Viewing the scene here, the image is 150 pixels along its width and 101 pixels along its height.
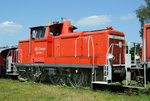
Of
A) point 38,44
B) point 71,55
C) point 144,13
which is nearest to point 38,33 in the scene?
point 38,44

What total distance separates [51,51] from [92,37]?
313cm

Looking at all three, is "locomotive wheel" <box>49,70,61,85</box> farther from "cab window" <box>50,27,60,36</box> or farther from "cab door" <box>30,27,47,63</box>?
"cab window" <box>50,27,60,36</box>

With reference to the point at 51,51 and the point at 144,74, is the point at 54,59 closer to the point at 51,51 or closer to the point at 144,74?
the point at 51,51

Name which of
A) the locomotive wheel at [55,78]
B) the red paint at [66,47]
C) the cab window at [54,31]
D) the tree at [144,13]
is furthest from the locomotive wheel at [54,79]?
the tree at [144,13]

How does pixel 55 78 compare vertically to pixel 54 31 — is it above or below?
below

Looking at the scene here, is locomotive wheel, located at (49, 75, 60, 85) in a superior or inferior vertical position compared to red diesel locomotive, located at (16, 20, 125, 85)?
inferior

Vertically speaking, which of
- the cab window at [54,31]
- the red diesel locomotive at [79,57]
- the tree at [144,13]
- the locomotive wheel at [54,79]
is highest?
the tree at [144,13]

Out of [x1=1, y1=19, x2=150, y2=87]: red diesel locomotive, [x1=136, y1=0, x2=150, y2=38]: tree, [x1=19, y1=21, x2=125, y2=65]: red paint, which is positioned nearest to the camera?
[x1=1, y1=19, x2=150, y2=87]: red diesel locomotive

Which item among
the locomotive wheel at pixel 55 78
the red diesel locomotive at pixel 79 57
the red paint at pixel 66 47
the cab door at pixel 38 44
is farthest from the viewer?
the cab door at pixel 38 44

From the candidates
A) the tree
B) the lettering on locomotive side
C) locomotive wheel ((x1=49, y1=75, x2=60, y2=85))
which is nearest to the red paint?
the lettering on locomotive side

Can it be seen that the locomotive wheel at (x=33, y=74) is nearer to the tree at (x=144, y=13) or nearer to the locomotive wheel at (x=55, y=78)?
the locomotive wheel at (x=55, y=78)

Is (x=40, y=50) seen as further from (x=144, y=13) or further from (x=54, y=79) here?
(x=144, y=13)

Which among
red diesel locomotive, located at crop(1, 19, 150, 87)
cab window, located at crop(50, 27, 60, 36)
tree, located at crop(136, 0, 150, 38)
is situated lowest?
red diesel locomotive, located at crop(1, 19, 150, 87)

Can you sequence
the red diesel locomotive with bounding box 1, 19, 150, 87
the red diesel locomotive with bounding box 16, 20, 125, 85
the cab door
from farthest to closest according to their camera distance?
the cab door, the red diesel locomotive with bounding box 16, 20, 125, 85, the red diesel locomotive with bounding box 1, 19, 150, 87
